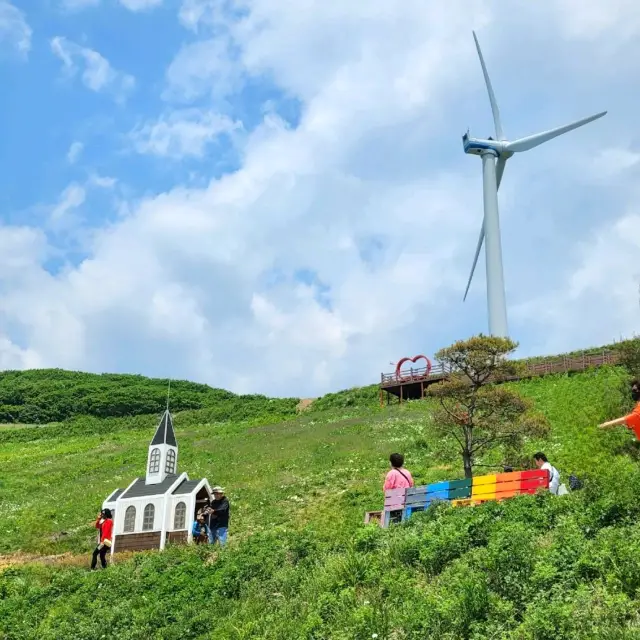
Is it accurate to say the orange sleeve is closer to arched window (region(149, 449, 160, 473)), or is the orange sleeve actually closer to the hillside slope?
arched window (region(149, 449, 160, 473))

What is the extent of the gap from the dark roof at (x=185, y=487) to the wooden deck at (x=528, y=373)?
1030 inches

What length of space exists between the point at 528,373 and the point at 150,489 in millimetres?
34796

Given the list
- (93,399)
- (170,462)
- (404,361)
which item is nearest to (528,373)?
(404,361)

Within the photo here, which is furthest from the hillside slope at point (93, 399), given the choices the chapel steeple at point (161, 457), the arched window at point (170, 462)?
the chapel steeple at point (161, 457)

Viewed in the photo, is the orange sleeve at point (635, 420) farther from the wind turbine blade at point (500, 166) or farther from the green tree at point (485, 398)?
the wind turbine blade at point (500, 166)

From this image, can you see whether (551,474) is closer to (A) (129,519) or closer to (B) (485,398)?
(B) (485,398)

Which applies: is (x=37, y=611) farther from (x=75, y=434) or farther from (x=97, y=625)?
(x=75, y=434)

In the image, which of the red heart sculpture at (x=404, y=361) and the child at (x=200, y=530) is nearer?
the child at (x=200, y=530)

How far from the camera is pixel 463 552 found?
11.6 m

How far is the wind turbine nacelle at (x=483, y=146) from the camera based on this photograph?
65.1 m

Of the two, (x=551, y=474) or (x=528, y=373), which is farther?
(x=528, y=373)

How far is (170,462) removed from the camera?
80.0 feet

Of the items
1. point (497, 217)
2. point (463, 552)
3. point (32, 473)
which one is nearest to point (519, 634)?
point (463, 552)

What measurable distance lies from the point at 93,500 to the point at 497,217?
4039cm
